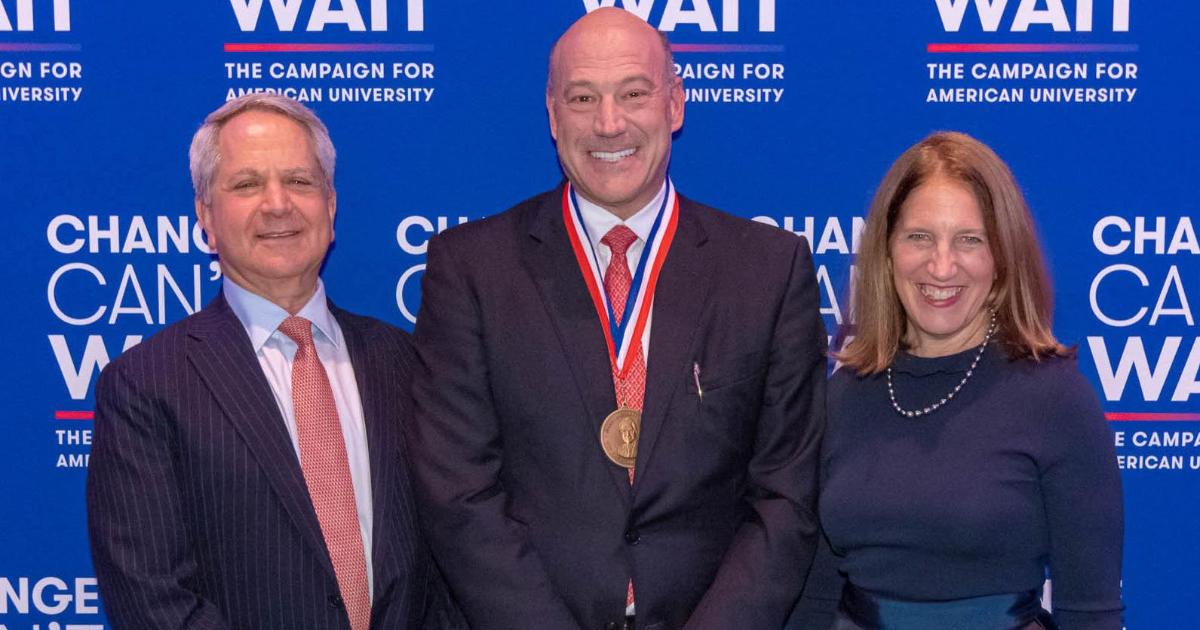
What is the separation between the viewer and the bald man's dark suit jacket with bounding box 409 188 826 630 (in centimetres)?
249

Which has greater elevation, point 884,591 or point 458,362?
point 458,362

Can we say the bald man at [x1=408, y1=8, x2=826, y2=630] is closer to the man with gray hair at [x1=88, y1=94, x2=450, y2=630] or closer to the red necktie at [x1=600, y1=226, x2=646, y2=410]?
the red necktie at [x1=600, y1=226, x2=646, y2=410]

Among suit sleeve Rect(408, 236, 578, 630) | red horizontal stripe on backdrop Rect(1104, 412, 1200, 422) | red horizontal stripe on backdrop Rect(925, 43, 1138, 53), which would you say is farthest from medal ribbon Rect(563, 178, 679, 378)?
red horizontal stripe on backdrop Rect(1104, 412, 1200, 422)

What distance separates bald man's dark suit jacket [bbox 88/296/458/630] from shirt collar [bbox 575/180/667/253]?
32.3 inches

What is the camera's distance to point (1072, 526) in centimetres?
244

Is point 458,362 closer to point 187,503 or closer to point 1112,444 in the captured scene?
point 187,503

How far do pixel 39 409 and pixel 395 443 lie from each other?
5.15ft

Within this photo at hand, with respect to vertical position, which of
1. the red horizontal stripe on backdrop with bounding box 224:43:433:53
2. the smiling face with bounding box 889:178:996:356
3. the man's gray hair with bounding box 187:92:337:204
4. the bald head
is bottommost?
the smiling face with bounding box 889:178:996:356

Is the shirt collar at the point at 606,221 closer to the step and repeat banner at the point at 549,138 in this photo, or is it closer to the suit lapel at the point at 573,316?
the suit lapel at the point at 573,316

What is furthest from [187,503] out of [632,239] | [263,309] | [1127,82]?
[1127,82]

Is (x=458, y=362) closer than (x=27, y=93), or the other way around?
(x=458, y=362)

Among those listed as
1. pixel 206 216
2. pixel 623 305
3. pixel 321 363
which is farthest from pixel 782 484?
pixel 206 216

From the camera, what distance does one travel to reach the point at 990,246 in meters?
2.55

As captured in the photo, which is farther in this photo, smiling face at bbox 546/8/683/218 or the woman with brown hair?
smiling face at bbox 546/8/683/218
